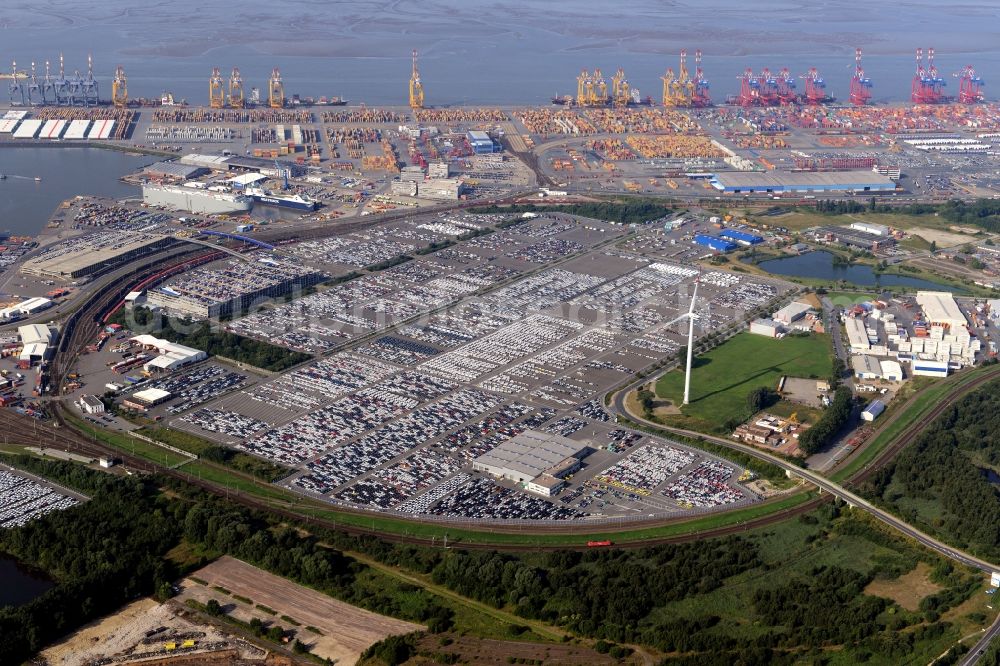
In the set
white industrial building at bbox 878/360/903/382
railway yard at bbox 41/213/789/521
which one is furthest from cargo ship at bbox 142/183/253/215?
white industrial building at bbox 878/360/903/382

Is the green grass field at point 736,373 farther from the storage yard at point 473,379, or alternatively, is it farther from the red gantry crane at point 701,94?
the red gantry crane at point 701,94

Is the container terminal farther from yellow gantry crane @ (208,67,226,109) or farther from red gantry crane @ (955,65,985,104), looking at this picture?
red gantry crane @ (955,65,985,104)

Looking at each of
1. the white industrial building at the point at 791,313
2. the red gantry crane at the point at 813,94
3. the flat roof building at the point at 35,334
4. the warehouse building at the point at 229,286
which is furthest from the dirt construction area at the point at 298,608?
the red gantry crane at the point at 813,94

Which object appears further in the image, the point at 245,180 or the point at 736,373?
the point at 245,180

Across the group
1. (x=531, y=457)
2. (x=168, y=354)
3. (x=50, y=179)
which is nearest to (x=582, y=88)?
(x=50, y=179)

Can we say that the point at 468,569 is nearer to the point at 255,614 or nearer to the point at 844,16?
the point at 255,614

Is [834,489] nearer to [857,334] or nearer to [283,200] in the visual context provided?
[857,334]
